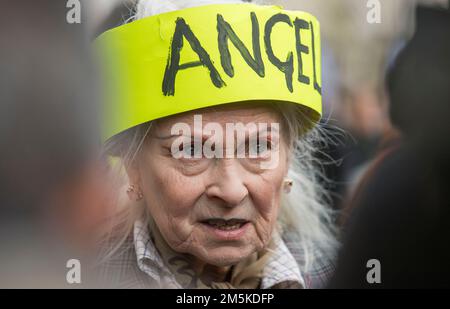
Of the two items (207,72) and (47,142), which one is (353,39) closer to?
(207,72)

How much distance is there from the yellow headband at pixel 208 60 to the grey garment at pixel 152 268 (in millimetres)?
418

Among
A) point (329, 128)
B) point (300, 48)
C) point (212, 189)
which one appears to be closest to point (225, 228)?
point (212, 189)

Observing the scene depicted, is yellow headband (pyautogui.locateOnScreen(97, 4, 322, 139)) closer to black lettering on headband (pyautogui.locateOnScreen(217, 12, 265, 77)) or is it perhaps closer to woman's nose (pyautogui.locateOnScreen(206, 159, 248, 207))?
black lettering on headband (pyautogui.locateOnScreen(217, 12, 265, 77))

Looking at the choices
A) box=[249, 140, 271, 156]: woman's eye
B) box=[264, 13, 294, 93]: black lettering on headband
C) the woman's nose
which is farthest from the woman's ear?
box=[264, 13, 294, 93]: black lettering on headband

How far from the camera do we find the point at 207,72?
2.01m

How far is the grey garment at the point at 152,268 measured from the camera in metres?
2.21

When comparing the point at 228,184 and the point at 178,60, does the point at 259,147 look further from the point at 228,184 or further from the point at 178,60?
the point at 178,60

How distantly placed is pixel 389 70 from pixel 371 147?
0.90 ft

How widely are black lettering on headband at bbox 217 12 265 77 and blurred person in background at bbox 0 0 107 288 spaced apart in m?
0.46

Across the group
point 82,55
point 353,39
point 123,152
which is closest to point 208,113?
point 123,152

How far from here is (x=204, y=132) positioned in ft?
6.79

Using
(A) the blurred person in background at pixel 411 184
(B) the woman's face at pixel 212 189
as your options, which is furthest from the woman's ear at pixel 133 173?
(A) the blurred person in background at pixel 411 184

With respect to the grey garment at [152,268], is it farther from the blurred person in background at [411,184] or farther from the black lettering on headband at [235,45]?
the black lettering on headband at [235,45]

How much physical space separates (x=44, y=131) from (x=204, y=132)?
0.55 meters
